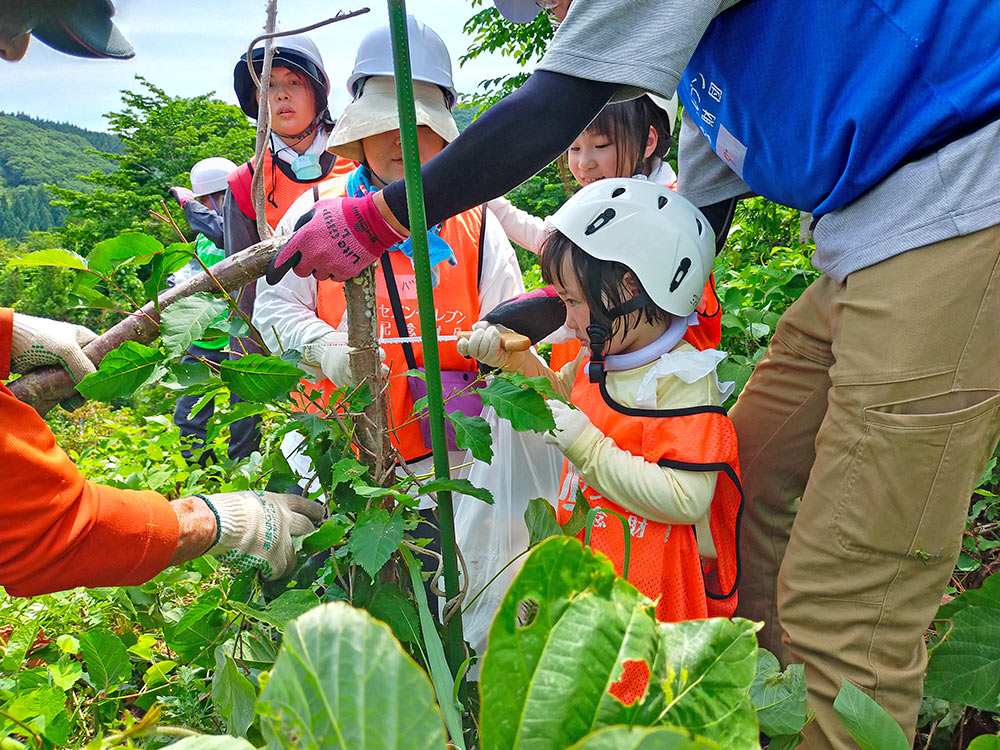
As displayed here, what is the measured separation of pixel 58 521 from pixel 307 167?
7.49 ft

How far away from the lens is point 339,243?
4.49 ft

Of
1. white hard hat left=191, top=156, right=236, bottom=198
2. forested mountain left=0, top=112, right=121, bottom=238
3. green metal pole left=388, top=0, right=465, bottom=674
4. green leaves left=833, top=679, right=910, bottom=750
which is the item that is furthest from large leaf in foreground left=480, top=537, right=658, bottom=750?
forested mountain left=0, top=112, right=121, bottom=238

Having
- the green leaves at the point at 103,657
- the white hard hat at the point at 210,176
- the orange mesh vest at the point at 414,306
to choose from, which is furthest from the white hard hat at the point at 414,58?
the white hard hat at the point at 210,176

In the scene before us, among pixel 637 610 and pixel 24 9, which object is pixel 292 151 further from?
pixel 637 610

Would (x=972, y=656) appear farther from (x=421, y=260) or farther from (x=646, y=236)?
(x=421, y=260)

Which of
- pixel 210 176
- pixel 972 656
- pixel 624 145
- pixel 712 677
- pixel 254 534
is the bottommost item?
pixel 972 656

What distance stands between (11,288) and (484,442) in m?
22.4

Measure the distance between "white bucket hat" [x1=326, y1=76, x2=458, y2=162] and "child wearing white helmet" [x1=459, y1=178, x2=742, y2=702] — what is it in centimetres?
72

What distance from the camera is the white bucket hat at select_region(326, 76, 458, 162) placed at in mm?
2166

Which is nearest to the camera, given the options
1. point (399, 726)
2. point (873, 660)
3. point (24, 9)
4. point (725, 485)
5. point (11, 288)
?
point (399, 726)

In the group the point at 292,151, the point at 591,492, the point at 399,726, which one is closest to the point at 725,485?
the point at 591,492

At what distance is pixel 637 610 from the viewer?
423mm

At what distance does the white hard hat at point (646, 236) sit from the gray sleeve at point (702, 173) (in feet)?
0.77

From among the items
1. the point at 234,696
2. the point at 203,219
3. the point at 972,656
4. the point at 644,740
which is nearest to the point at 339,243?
the point at 234,696
